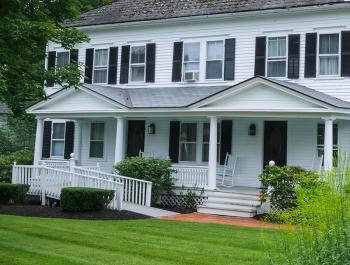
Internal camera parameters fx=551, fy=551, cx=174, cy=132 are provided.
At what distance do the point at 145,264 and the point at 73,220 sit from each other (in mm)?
5968

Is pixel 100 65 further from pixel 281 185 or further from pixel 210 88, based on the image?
pixel 281 185

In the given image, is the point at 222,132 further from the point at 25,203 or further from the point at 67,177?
the point at 25,203

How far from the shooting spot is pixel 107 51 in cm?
2369

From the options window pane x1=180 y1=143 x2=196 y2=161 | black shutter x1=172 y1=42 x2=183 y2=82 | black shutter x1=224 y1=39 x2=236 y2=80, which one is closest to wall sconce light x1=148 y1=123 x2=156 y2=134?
window pane x1=180 y1=143 x2=196 y2=161

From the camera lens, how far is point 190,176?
19.0m

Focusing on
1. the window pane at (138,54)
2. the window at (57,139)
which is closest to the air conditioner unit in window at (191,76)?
the window pane at (138,54)

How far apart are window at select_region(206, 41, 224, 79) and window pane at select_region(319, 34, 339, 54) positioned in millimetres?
3820

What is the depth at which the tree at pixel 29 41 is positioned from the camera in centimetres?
1007

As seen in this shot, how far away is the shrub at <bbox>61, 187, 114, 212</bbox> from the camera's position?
15477mm

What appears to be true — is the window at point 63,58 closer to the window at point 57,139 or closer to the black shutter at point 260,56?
the window at point 57,139

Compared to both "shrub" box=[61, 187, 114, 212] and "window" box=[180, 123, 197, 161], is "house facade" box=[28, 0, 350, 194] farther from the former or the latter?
"shrub" box=[61, 187, 114, 212]

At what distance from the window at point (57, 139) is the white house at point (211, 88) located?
5cm

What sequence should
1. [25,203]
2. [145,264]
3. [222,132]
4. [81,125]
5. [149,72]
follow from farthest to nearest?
[81,125] → [149,72] → [222,132] → [25,203] → [145,264]

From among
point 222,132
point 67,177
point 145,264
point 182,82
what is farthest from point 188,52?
point 145,264
